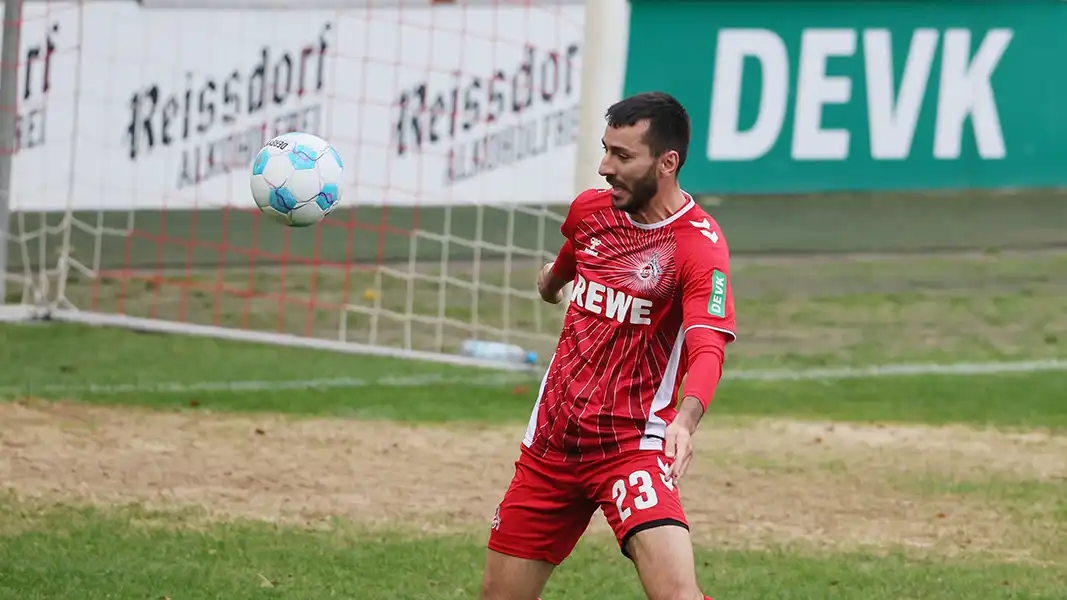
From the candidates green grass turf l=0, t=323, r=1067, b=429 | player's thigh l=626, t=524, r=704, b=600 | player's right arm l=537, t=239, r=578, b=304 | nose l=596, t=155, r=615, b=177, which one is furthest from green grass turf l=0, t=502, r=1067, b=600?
green grass turf l=0, t=323, r=1067, b=429

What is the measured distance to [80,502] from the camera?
27.1 feet

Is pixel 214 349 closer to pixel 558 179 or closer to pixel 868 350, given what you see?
pixel 558 179

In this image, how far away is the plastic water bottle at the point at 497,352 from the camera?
12.6 m

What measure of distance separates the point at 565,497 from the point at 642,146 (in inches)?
47.8

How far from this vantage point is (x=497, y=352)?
12727 millimetres

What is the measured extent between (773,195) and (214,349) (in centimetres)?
712

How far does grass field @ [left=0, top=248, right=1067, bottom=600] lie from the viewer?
23.9ft

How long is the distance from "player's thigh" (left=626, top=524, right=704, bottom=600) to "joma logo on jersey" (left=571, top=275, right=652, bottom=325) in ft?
2.37

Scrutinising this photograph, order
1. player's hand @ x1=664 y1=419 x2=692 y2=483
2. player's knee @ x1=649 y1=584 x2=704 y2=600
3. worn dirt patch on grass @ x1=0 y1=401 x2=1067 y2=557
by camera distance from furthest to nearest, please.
Answer: worn dirt patch on grass @ x1=0 y1=401 x2=1067 y2=557, player's knee @ x1=649 y1=584 x2=704 y2=600, player's hand @ x1=664 y1=419 x2=692 y2=483

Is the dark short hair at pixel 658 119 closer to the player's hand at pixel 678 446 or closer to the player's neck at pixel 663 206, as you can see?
the player's neck at pixel 663 206

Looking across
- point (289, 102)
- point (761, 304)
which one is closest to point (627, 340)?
point (761, 304)

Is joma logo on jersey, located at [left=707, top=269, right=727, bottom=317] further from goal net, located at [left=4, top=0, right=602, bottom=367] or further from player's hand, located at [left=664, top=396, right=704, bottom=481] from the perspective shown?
goal net, located at [left=4, top=0, right=602, bottom=367]

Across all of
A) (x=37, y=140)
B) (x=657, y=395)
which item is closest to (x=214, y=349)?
(x=37, y=140)

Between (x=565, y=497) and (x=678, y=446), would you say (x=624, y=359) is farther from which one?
(x=678, y=446)
